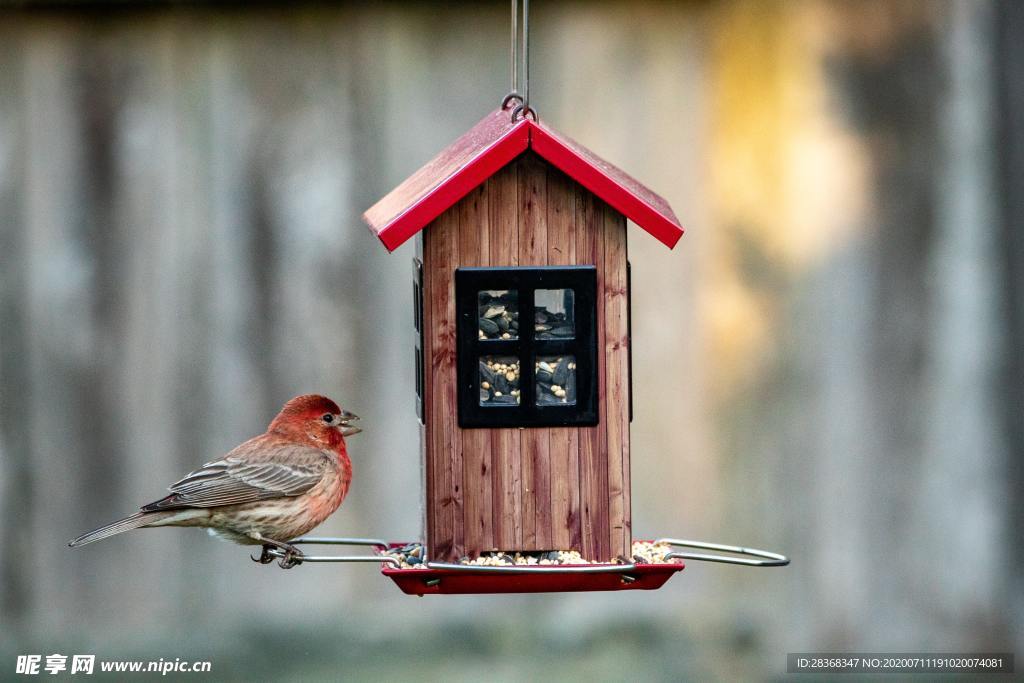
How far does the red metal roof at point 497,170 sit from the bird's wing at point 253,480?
3.35ft

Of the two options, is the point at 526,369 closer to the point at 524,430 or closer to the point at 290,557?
the point at 524,430

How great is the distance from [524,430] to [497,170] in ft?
2.32

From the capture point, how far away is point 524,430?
4.29 metres

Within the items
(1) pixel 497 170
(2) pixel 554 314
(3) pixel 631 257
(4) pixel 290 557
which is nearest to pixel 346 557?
(4) pixel 290 557

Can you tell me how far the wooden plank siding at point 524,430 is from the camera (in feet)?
14.0

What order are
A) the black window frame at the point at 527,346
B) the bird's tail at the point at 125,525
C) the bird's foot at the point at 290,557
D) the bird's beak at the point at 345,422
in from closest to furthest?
the black window frame at the point at 527,346 → the bird's tail at the point at 125,525 → the bird's foot at the point at 290,557 → the bird's beak at the point at 345,422

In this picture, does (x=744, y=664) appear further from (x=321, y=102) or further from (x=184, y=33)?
(x=184, y=33)

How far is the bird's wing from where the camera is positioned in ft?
16.2

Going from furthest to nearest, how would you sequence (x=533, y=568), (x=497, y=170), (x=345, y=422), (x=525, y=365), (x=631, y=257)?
(x=631, y=257) → (x=345, y=422) → (x=525, y=365) → (x=497, y=170) → (x=533, y=568)

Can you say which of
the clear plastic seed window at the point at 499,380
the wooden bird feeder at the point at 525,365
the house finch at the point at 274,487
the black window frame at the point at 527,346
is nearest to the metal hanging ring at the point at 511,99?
the wooden bird feeder at the point at 525,365

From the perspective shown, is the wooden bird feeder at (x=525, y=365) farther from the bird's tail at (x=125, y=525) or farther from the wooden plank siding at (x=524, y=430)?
the bird's tail at (x=125, y=525)

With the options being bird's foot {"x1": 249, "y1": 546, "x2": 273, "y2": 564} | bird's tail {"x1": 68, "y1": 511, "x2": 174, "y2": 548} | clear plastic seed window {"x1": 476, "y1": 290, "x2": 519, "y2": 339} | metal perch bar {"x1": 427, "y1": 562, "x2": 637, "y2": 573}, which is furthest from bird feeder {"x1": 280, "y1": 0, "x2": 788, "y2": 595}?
bird's tail {"x1": 68, "y1": 511, "x2": 174, "y2": 548}

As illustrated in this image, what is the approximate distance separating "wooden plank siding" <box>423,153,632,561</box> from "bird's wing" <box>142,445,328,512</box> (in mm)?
821

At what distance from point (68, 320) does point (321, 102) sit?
138 cm
